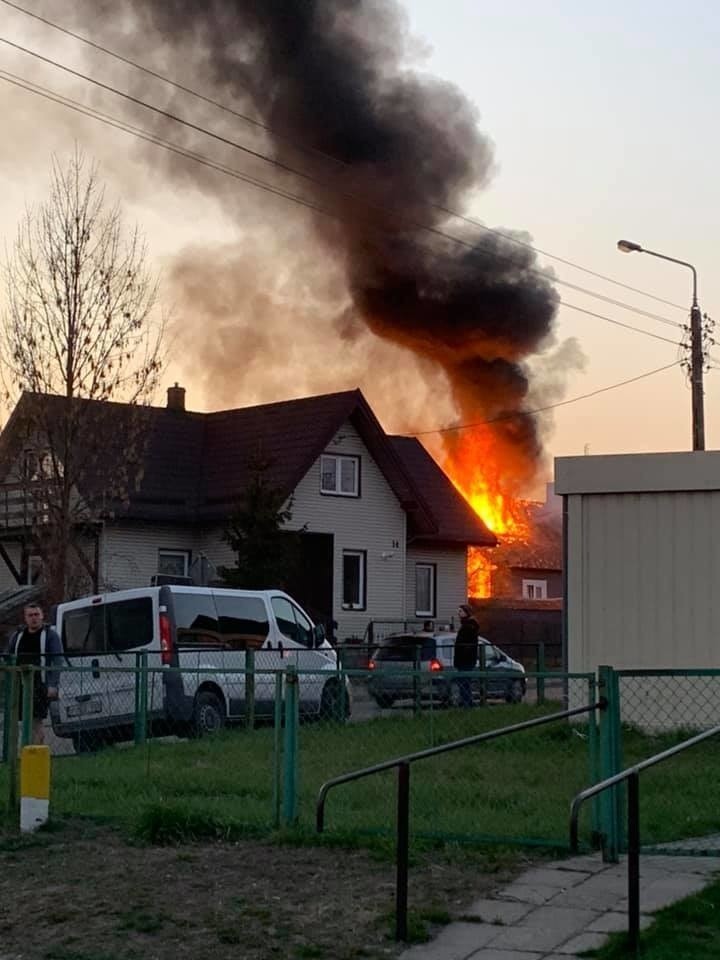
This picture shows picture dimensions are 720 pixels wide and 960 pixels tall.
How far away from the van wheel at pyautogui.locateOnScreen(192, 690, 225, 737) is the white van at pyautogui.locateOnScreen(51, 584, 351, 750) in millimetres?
12

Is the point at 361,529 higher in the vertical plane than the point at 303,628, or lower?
higher

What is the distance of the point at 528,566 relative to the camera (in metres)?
67.2

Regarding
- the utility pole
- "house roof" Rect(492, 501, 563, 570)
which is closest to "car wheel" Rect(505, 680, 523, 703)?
the utility pole

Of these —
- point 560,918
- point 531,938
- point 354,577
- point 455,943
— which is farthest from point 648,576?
point 354,577

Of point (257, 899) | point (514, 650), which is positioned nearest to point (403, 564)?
point (514, 650)

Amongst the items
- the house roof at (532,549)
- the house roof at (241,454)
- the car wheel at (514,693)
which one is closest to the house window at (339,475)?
the house roof at (241,454)

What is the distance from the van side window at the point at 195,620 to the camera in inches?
797

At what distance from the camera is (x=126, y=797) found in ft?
40.9

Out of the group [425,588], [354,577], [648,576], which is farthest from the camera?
[425,588]

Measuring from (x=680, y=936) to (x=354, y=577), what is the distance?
3475 cm

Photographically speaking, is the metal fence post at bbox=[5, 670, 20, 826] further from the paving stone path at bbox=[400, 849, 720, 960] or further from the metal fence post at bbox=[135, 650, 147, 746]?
the paving stone path at bbox=[400, 849, 720, 960]

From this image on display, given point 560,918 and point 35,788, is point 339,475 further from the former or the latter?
point 560,918

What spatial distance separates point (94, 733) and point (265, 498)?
19.2 meters

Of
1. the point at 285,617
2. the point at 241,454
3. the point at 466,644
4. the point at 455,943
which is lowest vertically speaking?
the point at 455,943
